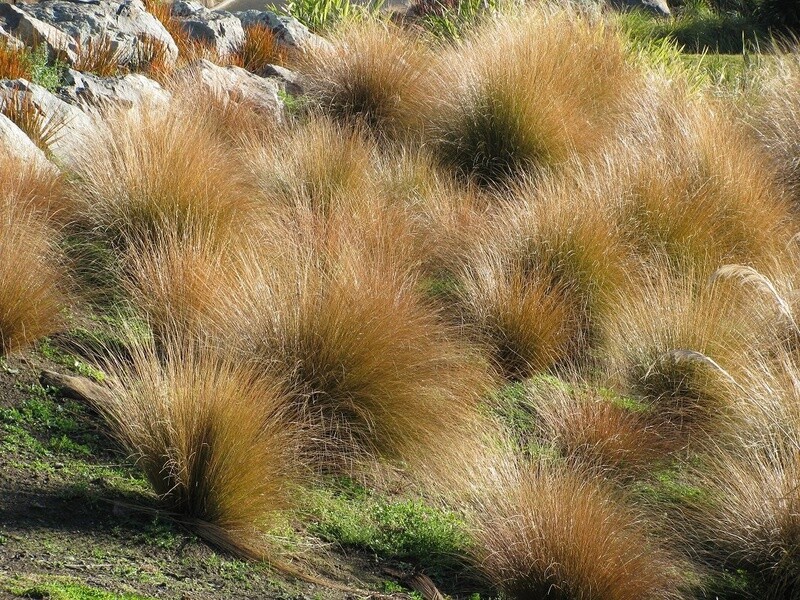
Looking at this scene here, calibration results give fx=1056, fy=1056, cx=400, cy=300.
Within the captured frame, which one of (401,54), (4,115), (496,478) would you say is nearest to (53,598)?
(496,478)

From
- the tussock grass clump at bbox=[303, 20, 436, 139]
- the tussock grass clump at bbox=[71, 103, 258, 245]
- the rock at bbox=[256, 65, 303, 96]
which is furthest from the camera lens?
the rock at bbox=[256, 65, 303, 96]

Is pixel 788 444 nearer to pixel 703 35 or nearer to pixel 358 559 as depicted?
pixel 358 559

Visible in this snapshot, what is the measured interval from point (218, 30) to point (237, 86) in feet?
7.08

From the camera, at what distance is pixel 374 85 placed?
8.12m

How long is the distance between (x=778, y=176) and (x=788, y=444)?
3.66 m

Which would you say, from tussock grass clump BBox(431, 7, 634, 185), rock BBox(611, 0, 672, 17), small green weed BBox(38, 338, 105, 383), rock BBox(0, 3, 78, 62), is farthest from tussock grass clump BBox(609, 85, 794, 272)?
rock BBox(611, 0, 672, 17)

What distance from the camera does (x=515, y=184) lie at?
271 inches

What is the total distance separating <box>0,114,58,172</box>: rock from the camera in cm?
560

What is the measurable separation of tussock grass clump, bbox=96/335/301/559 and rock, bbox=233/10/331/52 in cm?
628

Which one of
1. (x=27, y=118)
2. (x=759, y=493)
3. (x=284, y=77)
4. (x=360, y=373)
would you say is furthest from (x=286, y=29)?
(x=759, y=493)

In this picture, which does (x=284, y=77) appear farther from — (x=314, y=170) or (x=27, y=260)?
(x=27, y=260)

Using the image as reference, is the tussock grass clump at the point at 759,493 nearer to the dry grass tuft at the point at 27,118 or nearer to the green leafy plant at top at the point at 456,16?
the dry grass tuft at the point at 27,118

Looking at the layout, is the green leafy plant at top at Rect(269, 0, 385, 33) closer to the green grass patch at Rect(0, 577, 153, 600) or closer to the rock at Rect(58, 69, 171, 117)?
the rock at Rect(58, 69, 171, 117)

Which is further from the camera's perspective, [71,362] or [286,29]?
[286,29]
